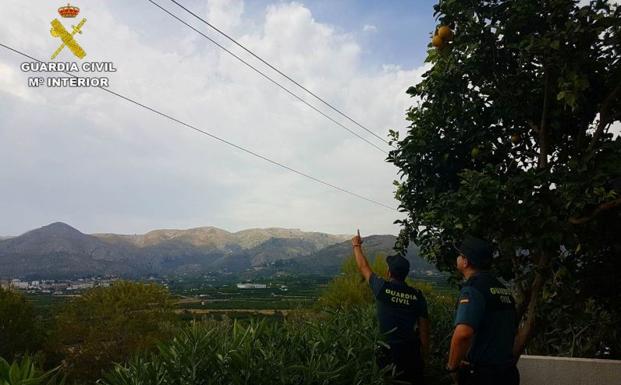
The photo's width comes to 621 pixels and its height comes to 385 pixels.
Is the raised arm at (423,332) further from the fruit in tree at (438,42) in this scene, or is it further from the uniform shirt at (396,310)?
the fruit in tree at (438,42)

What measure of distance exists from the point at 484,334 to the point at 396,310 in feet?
3.41

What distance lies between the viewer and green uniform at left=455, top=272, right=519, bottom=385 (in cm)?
364

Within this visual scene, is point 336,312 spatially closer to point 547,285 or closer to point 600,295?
point 547,285

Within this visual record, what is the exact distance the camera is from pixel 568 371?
6.86 meters

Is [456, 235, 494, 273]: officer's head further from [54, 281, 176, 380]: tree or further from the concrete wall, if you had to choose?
[54, 281, 176, 380]: tree

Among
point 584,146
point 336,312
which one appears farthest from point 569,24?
point 336,312

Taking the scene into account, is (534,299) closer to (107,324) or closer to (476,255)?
(476,255)

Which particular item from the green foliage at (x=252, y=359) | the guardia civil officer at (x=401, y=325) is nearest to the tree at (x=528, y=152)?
the guardia civil officer at (x=401, y=325)

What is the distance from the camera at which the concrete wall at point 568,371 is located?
22.1 feet

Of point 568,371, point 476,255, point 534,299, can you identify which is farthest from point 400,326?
point 568,371

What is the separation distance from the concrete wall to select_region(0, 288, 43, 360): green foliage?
46.0 m

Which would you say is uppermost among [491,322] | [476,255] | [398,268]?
[476,255]

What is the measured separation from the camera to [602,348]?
834 centimetres

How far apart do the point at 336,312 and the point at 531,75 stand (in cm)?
409
